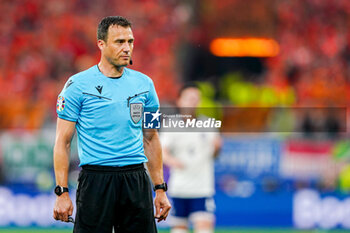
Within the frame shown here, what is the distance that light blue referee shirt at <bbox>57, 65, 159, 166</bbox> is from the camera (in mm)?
3967

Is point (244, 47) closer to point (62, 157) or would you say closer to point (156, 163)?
point (156, 163)

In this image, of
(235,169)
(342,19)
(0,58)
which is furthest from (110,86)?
(342,19)

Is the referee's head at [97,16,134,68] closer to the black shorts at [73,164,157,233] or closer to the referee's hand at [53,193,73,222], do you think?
the black shorts at [73,164,157,233]

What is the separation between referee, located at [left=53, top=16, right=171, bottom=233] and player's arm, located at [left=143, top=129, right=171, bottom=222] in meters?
0.14

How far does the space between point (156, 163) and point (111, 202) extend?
44cm

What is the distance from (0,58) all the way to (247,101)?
15.0 ft

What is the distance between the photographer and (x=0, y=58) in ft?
40.0

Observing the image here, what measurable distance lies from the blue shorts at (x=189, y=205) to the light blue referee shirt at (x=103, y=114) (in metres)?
3.24

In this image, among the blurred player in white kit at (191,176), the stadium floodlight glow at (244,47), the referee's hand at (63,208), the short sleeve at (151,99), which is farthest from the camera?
the stadium floodlight glow at (244,47)

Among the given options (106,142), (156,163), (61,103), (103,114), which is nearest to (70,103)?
(61,103)

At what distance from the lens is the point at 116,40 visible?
157 inches

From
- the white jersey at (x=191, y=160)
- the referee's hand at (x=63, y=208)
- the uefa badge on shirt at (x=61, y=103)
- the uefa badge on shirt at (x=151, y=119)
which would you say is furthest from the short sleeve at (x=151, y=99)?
the white jersey at (x=191, y=160)

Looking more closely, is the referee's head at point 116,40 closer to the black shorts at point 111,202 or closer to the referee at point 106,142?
the referee at point 106,142

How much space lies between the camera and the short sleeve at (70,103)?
395 centimetres
